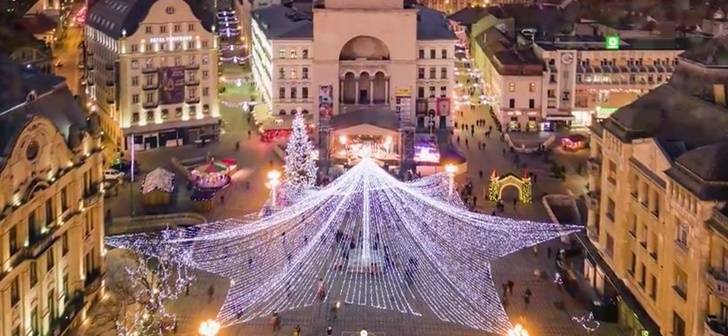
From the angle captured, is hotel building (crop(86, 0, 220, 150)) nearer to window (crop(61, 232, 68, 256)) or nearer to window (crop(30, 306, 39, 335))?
window (crop(61, 232, 68, 256))

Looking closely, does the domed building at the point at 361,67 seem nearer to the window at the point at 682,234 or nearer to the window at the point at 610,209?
the window at the point at 610,209

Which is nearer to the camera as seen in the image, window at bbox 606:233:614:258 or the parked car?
window at bbox 606:233:614:258

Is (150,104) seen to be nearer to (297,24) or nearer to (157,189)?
(157,189)

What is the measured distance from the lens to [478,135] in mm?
94000

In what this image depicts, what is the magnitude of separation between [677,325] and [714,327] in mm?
4351

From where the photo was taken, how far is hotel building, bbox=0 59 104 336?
37719 millimetres

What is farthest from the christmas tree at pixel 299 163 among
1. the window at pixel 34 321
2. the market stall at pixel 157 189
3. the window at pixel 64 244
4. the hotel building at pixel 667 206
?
the window at pixel 34 321

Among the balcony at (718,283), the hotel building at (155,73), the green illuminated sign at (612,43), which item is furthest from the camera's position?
the green illuminated sign at (612,43)

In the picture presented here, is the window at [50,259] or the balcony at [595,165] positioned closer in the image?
the window at [50,259]

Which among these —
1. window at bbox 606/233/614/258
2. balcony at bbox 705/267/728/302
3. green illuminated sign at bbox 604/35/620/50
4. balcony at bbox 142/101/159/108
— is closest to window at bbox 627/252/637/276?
window at bbox 606/233/614/258

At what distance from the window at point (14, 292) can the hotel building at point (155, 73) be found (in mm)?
47404

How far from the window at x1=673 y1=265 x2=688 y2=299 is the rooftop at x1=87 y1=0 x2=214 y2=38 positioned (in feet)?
179

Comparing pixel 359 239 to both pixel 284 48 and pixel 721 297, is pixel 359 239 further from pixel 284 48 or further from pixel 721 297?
pixel 284 48

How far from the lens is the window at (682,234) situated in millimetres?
40375
